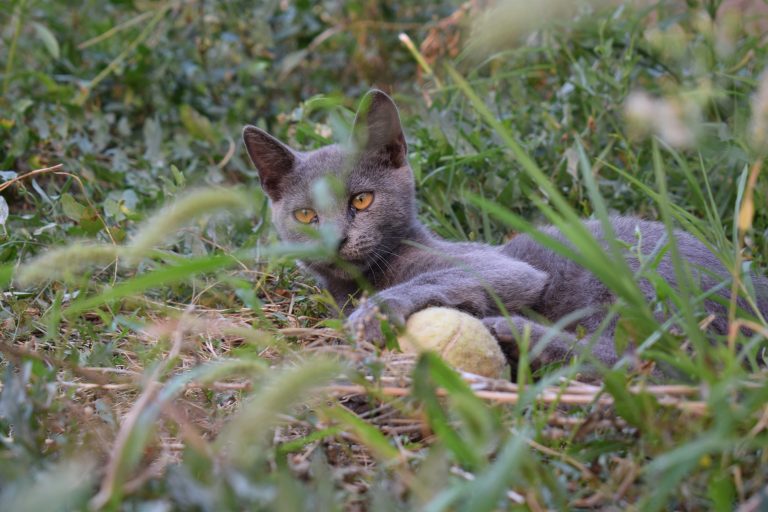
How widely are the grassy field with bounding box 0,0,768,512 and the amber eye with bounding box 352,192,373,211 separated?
0.99ft

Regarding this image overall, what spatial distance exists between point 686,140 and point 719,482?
2.05ft

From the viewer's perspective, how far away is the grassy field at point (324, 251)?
1.24 metres

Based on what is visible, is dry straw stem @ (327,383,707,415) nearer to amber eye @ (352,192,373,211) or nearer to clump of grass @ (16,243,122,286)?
clump of grass @ (16,243,122,286)

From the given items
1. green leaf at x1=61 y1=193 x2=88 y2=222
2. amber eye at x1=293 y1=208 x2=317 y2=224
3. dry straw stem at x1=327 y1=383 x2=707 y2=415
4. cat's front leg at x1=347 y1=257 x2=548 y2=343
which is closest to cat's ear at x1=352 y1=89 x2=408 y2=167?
amber eye at x1=293 y1=208 x2=317 y2=224

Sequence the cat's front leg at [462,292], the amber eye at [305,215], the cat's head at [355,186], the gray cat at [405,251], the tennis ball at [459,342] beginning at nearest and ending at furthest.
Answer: the tennis ball at [459,342] → the cat's front leg at [462,292] → the gray cat at [405,251] → the cat's head at [355,186] → the amber eye at [305,215]

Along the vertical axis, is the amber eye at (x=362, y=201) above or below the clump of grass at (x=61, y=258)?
below

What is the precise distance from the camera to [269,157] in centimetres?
262

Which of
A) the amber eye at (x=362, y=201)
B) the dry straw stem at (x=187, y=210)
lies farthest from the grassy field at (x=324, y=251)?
the amber eye at (x=362, y=201)

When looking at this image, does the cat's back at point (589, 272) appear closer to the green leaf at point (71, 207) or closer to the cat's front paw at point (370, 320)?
the cat's front paw at point (370, 320)

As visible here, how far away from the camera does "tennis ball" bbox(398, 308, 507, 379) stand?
1.74 metres

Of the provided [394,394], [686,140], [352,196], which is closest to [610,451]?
[394,394]

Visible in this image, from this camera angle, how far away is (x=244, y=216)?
117 inches

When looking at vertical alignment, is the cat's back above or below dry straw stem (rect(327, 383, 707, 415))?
below

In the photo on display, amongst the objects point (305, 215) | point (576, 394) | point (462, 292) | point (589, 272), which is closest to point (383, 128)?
point (305, 215)
